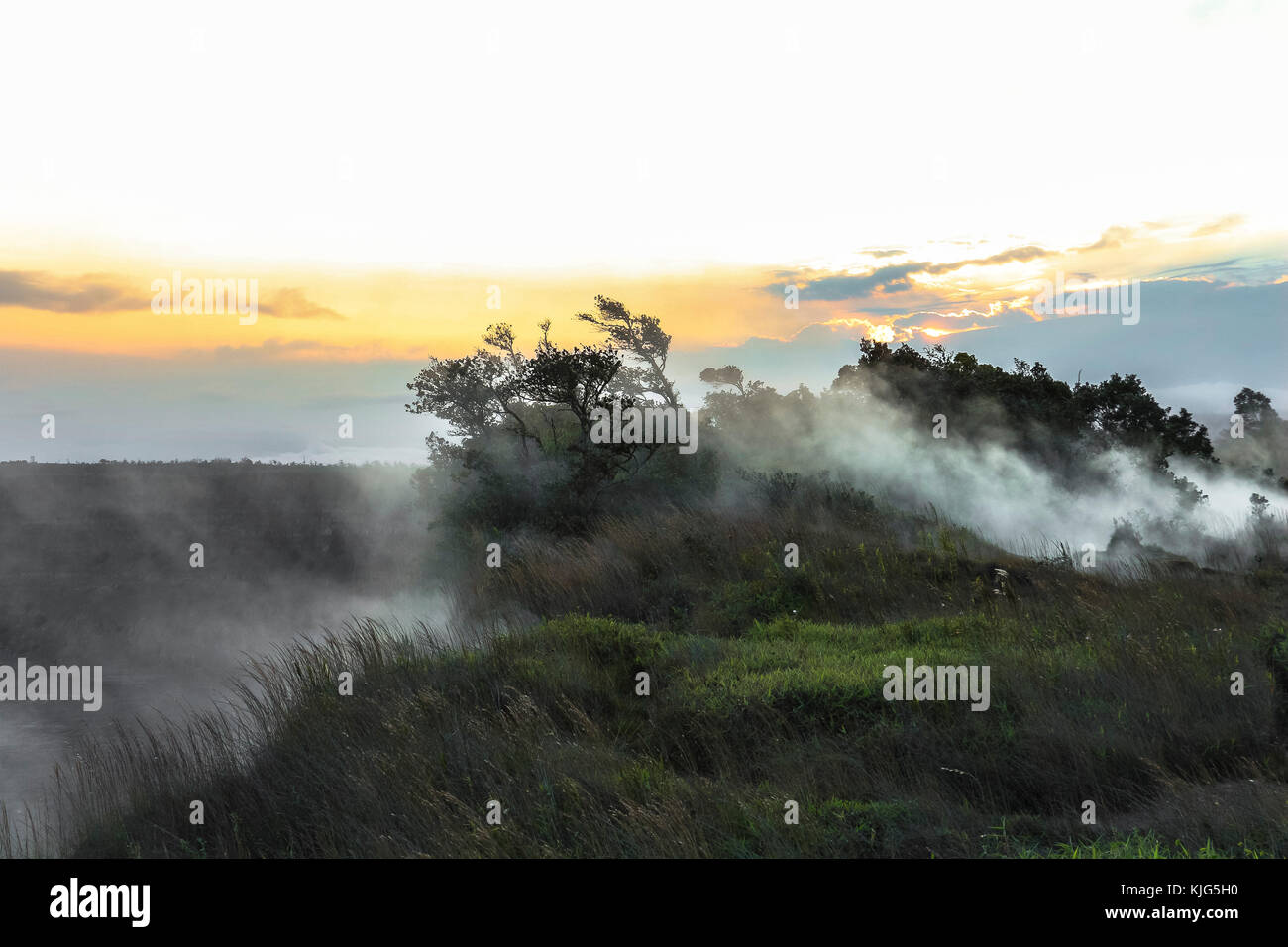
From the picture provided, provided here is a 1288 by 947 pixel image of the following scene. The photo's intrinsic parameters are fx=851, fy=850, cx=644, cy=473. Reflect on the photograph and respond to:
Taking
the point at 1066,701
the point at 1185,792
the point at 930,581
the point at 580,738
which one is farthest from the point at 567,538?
the point at 1185,792

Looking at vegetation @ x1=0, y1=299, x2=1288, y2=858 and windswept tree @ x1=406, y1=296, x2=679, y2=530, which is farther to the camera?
windswept tree @ x1=406, y1=296, x2=679, y2=530

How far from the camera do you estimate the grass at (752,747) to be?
5.52 meters

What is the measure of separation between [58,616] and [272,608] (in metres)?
6.84

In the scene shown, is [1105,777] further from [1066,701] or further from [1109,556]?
[1109,556]

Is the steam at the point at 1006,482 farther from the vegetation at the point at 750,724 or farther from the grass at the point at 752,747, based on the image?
the grass at the point at 752,747

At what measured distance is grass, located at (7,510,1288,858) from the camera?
552cm

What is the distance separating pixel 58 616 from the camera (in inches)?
1119

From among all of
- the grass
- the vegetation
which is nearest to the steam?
the vegetation

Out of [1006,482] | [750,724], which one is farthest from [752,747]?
[1006,482]

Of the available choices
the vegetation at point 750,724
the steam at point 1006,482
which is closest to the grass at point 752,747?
the vegetation at point 750,724

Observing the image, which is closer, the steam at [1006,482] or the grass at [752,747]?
the grass at [752,747]

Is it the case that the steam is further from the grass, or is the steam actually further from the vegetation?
the grass

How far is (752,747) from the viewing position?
770 cm

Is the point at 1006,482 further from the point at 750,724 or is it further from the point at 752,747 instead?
the point at 752,747
